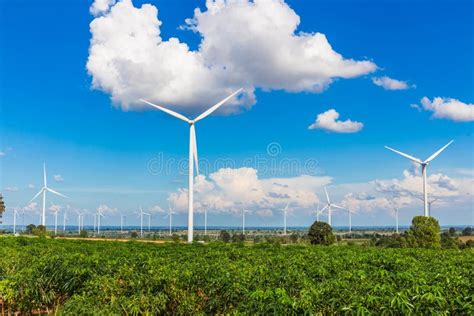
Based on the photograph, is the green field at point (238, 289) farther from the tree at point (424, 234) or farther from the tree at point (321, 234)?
the tree at point (321, 234)

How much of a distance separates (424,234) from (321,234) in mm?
20506

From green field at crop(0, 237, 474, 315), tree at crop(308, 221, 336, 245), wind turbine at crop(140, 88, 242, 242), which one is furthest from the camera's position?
tree at crop(308, 221, 336, 245)

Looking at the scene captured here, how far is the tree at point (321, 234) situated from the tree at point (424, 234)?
17419mm

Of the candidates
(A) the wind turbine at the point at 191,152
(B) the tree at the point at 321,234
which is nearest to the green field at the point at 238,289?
(A) the wind turbine at the point at 191,152

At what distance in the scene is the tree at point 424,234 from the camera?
209 ft

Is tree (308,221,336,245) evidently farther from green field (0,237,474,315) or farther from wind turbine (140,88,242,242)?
green field (0,237,474,315)

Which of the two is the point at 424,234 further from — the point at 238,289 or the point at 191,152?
the point at 238,289

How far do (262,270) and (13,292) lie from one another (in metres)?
10.2

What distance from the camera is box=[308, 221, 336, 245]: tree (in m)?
80.8

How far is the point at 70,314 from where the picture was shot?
12391 mm

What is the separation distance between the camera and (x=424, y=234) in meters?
64.3

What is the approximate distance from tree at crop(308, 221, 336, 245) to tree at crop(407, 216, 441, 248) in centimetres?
1742

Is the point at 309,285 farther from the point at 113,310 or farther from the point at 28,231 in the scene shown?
the point at 28,231

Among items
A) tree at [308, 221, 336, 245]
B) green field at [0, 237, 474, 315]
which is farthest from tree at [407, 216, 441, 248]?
green field at [0, 237, 474, 315]
